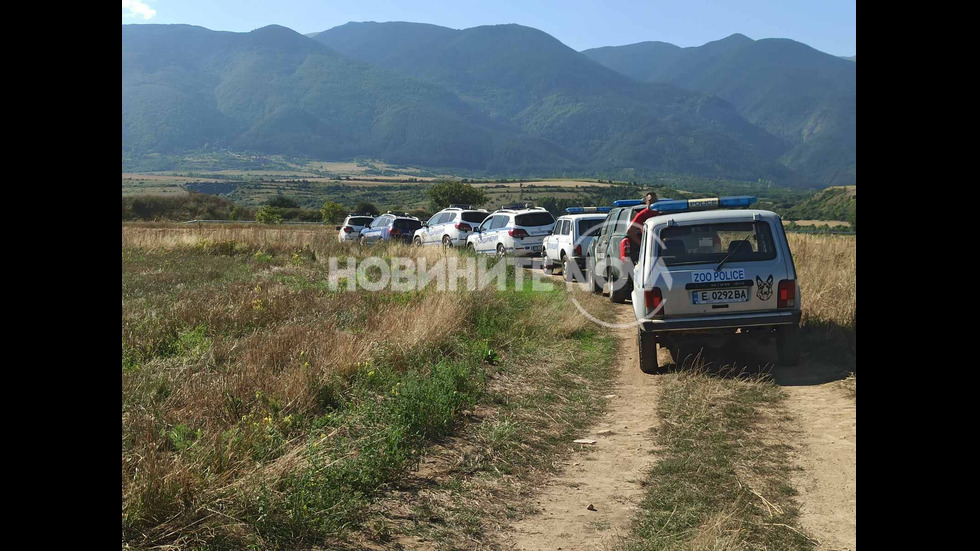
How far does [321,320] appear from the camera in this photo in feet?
33.5

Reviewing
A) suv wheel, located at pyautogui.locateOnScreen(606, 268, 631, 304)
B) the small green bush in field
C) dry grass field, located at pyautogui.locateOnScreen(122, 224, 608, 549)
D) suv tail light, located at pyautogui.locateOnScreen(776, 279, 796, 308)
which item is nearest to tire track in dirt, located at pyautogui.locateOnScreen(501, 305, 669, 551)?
dry grass field, located at pyautogui.locateOnScreen(122, 224, 608, 549)

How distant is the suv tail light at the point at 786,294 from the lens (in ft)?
28.6

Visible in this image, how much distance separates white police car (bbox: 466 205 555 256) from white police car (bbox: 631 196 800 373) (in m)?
13.3

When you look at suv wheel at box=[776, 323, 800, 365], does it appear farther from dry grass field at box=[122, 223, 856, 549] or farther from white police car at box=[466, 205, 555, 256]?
white police car at box=[466, 205, 555, 256]

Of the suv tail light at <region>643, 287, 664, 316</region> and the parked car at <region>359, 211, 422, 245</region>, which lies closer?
the suv tail light at <region>643, 287, 664, 316</region>

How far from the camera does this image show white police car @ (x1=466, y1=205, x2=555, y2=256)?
23125 mm

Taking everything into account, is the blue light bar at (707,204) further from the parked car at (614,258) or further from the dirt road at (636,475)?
the parked car at (614,258)

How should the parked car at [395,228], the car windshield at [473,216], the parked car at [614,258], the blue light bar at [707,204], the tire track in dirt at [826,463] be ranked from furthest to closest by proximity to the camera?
1. the parked car at [395,228]
2. the car windshield at [473,216]
3. the parked car at [614,258]
4. the blue light bar at [707,204]
5. the tire track in dirt at [826,463]

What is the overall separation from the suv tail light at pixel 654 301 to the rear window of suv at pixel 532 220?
14.7m

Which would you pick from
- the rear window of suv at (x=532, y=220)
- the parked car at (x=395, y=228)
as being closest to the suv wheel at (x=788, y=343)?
the rear window of suv at (x=532, y=220)

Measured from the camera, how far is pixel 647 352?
898 centimetres

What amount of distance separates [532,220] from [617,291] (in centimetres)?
872
